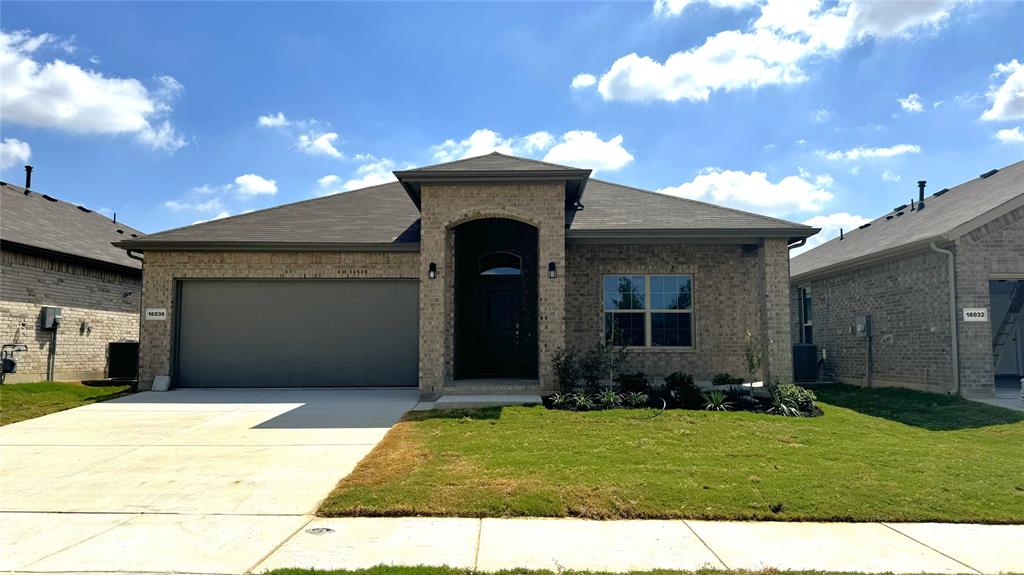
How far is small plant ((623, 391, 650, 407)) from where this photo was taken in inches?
406

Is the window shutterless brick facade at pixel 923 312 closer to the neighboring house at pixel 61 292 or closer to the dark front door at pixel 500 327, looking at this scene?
the dark front door at pixel 500 327

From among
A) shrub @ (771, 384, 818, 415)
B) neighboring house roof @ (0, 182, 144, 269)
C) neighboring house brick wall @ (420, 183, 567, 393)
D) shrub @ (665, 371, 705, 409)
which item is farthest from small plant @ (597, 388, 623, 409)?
neighboring house roof @ (0, 182, 144, 269)

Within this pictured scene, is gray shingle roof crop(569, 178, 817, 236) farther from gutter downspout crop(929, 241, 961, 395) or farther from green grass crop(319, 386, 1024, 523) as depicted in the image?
green grass crop(319, 386, 1024, 523)

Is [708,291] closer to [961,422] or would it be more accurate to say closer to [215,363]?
[961,422]

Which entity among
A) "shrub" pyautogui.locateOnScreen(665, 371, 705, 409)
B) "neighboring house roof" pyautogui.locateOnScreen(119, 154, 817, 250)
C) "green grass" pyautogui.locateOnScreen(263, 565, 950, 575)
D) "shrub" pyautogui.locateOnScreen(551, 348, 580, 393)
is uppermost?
"neighboring house roof" pyautogui.locateOnScreen(119, 154, 817, 250)

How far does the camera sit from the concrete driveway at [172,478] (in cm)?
439

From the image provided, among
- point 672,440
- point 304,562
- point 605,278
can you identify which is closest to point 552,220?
Answer: point 605,278

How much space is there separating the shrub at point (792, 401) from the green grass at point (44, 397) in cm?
1209

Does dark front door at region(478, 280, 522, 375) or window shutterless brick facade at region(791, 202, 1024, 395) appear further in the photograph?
dark front door at region(478, 280, 522, 375)

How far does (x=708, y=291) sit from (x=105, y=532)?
38.6 feet

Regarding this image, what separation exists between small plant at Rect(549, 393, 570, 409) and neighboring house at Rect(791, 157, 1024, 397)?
7.52 meters

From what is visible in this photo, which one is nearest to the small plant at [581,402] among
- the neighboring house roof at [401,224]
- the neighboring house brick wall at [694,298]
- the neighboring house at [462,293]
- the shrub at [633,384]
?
the shrub at [633,384]

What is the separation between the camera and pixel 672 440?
7.75 metres

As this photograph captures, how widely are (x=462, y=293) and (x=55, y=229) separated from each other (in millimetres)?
10958
